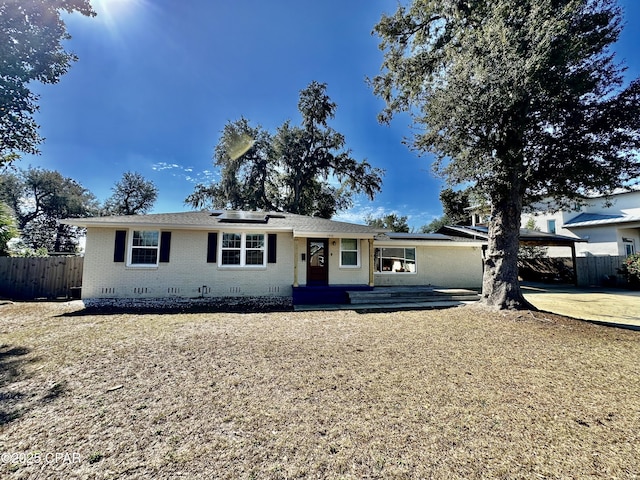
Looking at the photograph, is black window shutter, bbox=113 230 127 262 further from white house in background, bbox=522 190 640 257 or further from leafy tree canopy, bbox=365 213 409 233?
leafy tree canopy, bbox=365 213 409 233

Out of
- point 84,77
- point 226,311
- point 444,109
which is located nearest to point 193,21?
point 84,77

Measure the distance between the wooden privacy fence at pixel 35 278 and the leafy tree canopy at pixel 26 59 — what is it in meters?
4.05

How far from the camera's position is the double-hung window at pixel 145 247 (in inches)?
396

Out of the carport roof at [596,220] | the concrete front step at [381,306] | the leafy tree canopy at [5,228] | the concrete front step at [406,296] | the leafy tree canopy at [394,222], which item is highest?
the leafy tree canopy at [394,222]

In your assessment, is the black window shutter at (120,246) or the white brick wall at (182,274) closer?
the white brick wall at (182,274)

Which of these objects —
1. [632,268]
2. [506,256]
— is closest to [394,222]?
[632,268]

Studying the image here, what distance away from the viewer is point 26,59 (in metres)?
8.88

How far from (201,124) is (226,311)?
1209 cm

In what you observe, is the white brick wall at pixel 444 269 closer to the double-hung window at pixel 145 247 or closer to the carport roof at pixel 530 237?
the carport roof at pixel 530 237

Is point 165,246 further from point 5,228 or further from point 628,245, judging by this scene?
point 628,245

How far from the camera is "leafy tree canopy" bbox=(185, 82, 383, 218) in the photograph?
2380 cm

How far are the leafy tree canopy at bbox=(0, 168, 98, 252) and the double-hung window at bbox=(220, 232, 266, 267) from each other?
94.4 ft

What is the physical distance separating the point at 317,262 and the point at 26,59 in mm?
12135

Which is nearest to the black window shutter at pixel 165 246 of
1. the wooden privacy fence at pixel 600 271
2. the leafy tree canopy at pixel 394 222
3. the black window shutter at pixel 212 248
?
the black window shutter at pixel 212 248
